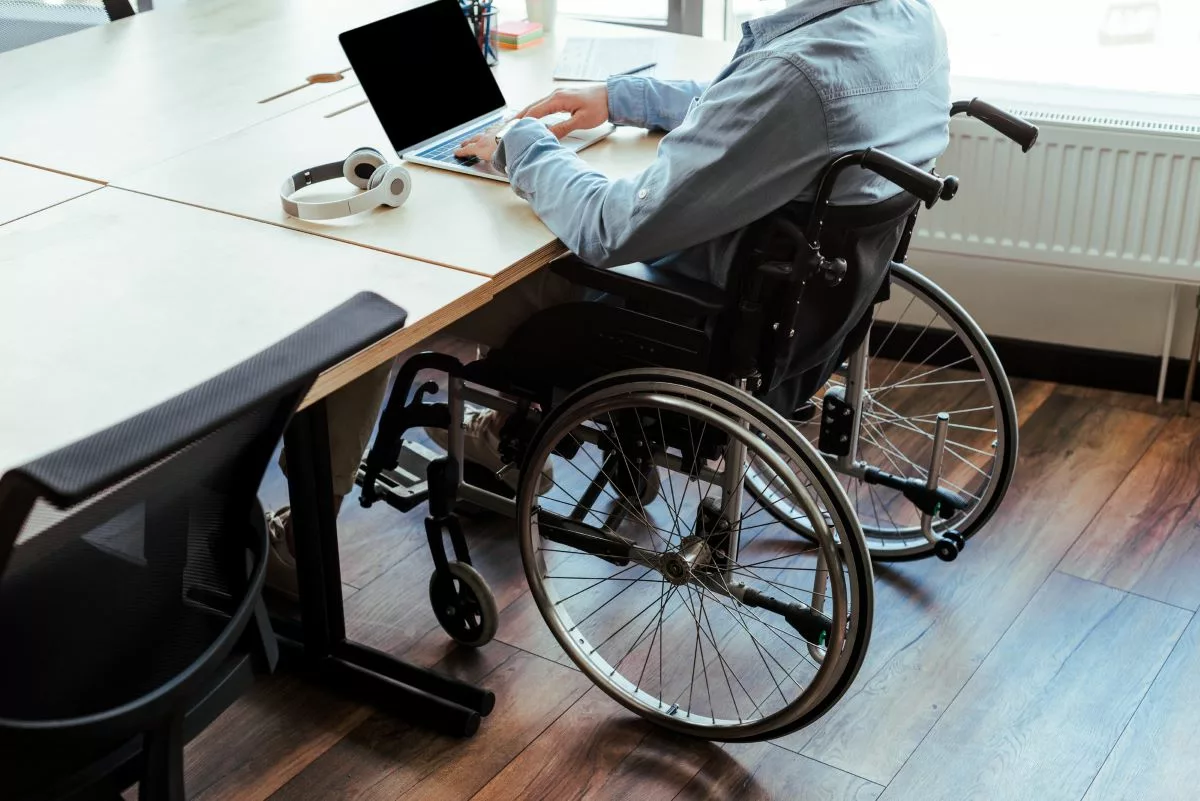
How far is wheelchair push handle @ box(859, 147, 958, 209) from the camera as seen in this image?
58.7 inches

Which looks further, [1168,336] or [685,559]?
[1168,336]

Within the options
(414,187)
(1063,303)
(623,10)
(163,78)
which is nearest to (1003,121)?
(414,187)

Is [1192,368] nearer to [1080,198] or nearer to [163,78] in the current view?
[1080,198]

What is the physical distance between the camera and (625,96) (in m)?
2.09

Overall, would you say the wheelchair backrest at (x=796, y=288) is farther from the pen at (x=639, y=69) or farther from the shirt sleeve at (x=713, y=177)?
the pen at (x=639, y=69)

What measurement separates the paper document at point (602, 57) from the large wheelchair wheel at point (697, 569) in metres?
0.72

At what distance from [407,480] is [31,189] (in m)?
0.78

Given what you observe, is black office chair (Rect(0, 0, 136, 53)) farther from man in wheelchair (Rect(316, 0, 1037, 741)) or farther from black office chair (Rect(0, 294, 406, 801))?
black office chair (Rect(0, 294, 406, 801))

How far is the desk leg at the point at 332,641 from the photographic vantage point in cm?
183

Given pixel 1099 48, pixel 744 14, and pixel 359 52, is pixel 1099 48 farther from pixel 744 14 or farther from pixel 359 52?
pixel 359 52

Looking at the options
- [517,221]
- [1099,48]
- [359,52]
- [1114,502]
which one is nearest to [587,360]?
[517,221]

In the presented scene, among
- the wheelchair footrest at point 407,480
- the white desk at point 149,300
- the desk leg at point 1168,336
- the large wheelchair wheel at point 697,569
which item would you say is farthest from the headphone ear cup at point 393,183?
the desk leg at point 1168,336

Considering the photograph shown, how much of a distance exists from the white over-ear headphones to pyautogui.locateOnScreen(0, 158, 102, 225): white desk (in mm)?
321

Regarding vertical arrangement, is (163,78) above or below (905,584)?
above
